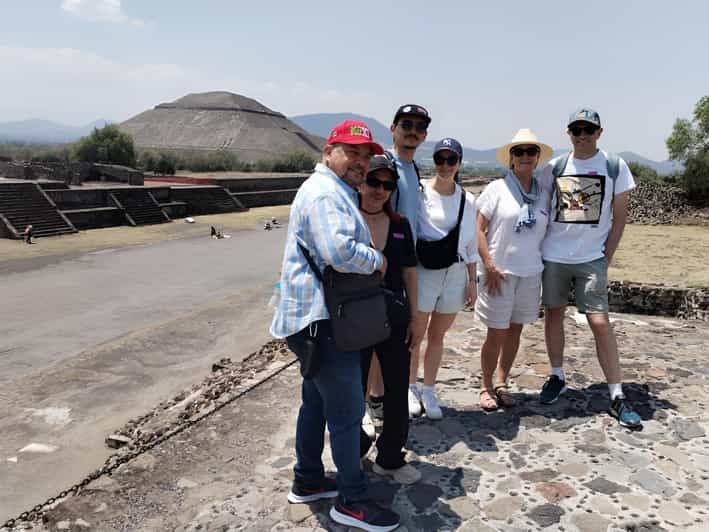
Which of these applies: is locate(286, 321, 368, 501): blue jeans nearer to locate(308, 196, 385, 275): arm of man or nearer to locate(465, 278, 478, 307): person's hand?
locate(308, 196, 385, 275): arm of man

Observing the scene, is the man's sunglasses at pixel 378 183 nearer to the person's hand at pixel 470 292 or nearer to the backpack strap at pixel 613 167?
the person's hand at pixel 470 292

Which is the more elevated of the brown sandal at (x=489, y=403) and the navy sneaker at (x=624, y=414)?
the navy sneaker at (x=624, y=414)

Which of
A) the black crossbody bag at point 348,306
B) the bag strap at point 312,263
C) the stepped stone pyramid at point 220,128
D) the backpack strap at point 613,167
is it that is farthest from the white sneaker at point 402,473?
the stepped stone pyramid at point 220,128

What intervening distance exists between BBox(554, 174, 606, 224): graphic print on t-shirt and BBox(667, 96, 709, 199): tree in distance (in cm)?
2712

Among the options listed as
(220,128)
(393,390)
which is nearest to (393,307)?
(393,390)

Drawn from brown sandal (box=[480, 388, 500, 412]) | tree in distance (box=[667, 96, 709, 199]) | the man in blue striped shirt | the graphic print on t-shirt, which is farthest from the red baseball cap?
tree in distance (box=[667, 96, 709, 199])

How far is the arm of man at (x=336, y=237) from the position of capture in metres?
2.21

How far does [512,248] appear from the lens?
356 centimetres

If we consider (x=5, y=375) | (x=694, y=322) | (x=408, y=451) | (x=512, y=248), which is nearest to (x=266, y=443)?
(x=408, y=451)

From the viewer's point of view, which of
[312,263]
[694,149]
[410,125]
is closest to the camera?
[312,263]

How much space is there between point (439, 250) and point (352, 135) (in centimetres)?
111

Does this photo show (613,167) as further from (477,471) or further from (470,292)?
(477,471)

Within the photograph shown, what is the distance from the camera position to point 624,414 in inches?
139

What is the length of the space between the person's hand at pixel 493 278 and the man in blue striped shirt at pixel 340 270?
134 centimetres
